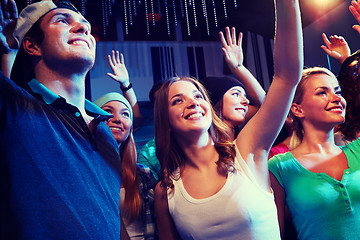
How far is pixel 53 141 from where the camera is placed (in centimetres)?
112

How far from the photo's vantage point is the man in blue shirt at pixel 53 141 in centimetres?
101

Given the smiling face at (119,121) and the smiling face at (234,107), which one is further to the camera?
the smiling face at (234,107)

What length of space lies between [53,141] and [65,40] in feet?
1.59

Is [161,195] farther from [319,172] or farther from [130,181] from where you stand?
[319,172]

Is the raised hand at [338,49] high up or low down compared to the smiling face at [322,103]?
up

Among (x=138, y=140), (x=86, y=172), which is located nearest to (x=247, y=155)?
(x=86, y=172)

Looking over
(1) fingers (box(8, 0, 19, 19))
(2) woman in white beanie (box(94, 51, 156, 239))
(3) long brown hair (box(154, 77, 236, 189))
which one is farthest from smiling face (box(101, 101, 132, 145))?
(1) fingers (box(8, 0, 19, 19))

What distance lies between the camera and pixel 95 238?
109 centimetres

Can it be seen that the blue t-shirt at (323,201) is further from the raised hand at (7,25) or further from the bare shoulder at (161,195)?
the raised hand at (7,25)

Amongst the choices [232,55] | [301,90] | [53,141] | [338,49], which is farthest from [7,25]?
Result: [338,49]

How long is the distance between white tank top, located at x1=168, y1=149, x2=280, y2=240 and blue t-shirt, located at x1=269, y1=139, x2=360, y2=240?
1.01 ft

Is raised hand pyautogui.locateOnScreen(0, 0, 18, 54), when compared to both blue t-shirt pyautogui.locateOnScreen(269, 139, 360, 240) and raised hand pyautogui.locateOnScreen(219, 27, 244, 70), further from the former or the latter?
blue t-shirt pyautogui.locateOnScreen(269, 139, 360, 240)

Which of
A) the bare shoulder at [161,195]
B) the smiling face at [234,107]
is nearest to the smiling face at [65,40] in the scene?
the bare shoulder at [161,195]

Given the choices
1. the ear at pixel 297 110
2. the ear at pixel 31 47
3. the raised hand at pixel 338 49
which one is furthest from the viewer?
the raised hand at pixel 338 49
